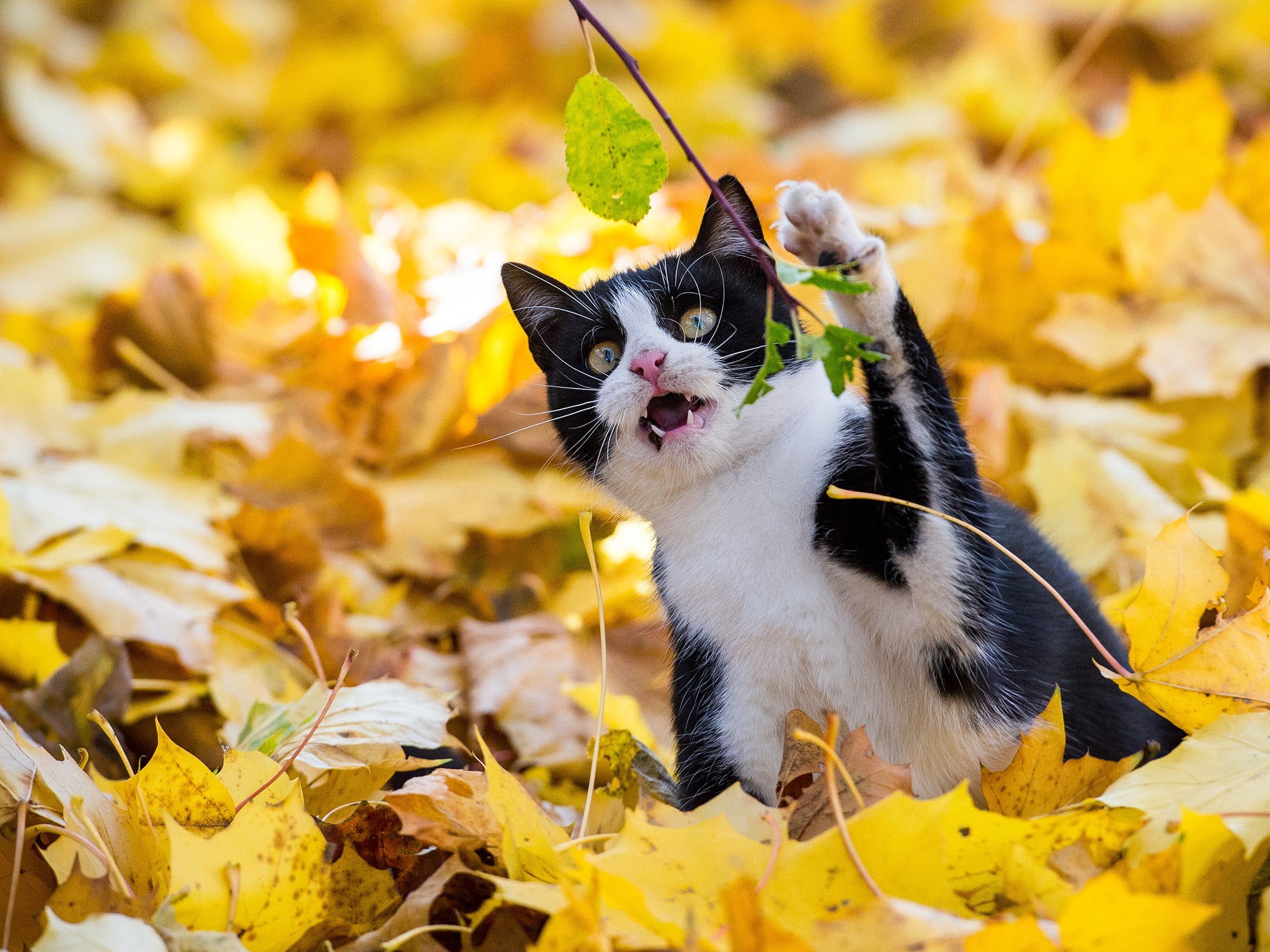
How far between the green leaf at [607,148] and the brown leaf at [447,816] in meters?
0.42

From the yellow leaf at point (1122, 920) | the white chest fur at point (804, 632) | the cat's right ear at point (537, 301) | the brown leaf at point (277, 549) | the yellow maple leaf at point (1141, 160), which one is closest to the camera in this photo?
the yellow leaf at point (1122, 920)

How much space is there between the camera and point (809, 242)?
801 mm

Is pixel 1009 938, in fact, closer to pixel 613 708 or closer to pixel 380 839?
pixel 380 839

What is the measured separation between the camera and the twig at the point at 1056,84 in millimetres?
1750

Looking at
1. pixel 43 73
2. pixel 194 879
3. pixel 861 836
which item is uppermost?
pixel 43 73

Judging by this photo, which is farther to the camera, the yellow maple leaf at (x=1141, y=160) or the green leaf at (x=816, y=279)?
the yellow maple leaf at (x=1141, y=160)

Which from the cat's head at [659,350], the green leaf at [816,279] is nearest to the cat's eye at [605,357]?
the cat's head at [659,350]

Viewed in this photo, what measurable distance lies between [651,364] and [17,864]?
59cm

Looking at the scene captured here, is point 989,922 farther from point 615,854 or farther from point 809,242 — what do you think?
point 809,242

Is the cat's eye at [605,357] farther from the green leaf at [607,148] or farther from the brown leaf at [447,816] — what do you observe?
the brown leaf at [447,816]

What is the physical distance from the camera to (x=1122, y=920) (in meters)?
0.55

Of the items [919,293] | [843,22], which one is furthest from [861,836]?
[843,22]

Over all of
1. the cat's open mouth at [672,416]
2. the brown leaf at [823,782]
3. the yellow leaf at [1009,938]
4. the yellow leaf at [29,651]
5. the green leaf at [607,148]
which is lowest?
the brown leaf at [823,782]

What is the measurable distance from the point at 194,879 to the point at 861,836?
409mm
